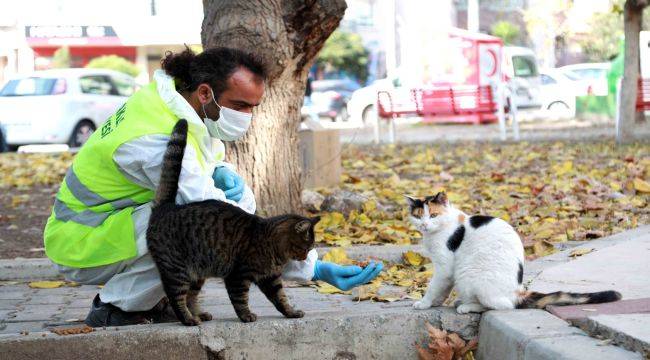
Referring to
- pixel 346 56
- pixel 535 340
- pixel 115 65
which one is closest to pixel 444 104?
pixel 535 340

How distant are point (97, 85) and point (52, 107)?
1.53 metres

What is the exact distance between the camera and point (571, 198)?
855 cm

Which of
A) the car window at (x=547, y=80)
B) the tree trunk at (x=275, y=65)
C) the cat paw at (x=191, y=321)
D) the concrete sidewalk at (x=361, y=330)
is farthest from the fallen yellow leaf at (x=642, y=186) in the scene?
the car window at (x=547, y=80)

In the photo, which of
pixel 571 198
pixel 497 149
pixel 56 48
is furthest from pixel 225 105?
pixel 56 48

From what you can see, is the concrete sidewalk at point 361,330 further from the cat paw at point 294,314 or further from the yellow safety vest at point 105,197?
the yellow safety vest at point 105,197

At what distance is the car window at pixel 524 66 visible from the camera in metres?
28.6

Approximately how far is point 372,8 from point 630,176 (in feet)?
150

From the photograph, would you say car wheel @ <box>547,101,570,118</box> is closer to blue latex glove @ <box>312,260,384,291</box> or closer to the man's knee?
blue latex glove @ <box>312,260,384,291</box>

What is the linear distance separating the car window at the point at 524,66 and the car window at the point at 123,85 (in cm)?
1234

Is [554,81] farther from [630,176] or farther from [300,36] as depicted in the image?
[300,36]

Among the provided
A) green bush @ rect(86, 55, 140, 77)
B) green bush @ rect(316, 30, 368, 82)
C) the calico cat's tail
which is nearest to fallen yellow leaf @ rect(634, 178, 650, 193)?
the calico cat's tail

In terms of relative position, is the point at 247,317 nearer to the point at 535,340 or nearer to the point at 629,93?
the point at 535,340

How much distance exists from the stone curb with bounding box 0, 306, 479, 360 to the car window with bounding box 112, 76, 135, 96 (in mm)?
17016

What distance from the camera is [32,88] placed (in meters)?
19.4
